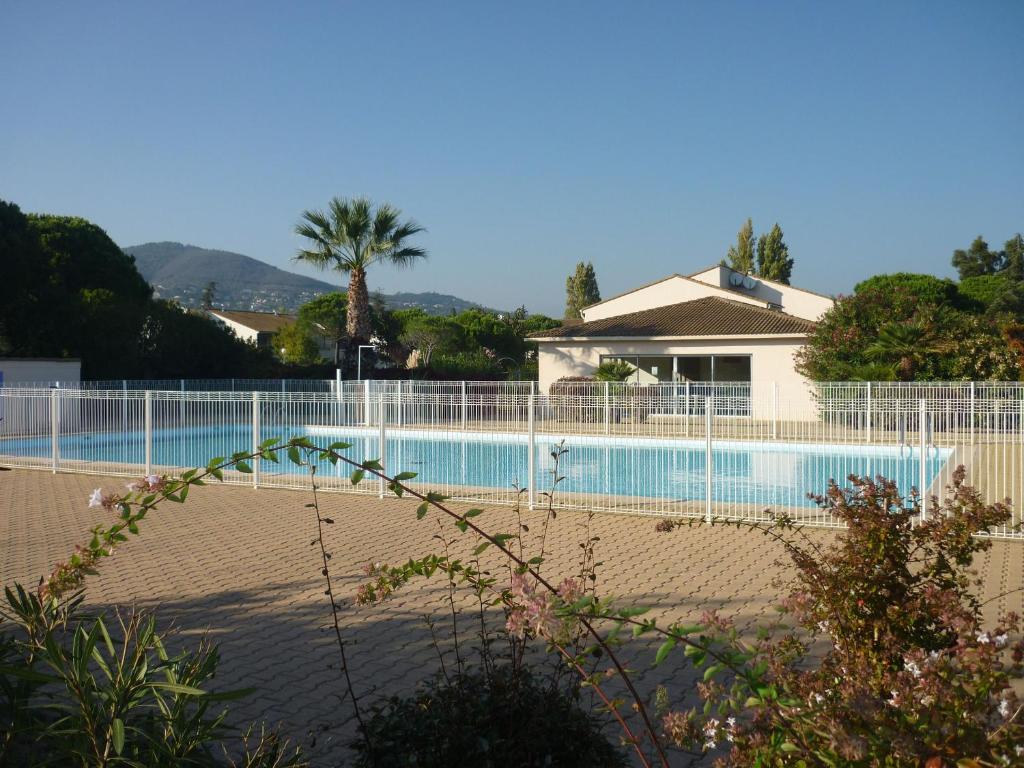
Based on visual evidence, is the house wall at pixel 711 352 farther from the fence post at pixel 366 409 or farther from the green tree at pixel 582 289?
the green tree at pixel 582 289

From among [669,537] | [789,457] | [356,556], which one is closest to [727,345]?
[789,457]

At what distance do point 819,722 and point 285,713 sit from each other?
3262mm

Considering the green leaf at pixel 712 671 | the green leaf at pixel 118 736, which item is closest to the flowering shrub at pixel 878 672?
the green leaf at pixel 712 671

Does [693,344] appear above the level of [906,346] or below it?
above

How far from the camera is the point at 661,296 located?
35.8m

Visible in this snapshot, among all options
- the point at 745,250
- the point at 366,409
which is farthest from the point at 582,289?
the point at 366,409

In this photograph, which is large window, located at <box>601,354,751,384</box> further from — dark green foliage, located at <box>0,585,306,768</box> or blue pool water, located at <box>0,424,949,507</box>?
dark green foliage, located at <box>0,585,306,768</box>

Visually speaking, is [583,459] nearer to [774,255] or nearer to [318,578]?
[318,578]

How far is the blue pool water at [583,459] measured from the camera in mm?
15070

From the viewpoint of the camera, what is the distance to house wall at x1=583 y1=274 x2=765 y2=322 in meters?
35.1

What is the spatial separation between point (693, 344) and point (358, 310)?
11.9 meters

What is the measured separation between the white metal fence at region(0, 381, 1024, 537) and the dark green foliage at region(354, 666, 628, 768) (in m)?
8.27

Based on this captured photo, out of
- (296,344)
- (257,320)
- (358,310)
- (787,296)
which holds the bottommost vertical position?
(296,344)

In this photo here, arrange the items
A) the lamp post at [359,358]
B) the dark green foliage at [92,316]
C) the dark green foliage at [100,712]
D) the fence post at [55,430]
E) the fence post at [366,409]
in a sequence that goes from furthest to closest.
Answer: the lamp post at [359,358], the dark green foliage at [92,316], the fence post at [55,430], the fence post at [366,409], the dark green foliage at [100,712]
